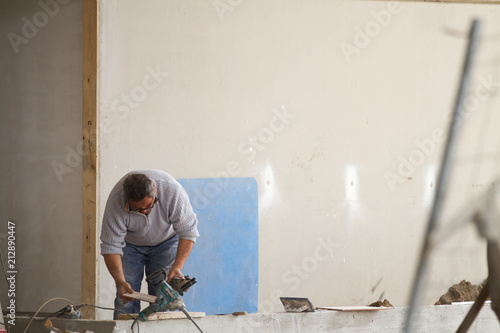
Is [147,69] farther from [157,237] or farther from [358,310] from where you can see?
[358,310]

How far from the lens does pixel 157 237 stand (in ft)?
11.0

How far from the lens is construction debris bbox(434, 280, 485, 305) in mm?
4559

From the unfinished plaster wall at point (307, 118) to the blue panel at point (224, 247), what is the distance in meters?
0.09

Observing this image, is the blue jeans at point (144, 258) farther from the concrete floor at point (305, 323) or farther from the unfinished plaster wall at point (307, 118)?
the unfinished plaster wall at point (307, 118)

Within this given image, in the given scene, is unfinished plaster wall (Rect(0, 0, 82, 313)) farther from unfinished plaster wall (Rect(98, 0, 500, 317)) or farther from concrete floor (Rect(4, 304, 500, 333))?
concrete floor (Rect(4, 304, 500, 333))

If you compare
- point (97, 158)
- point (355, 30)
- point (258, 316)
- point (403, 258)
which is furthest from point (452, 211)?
Answer: point (97, 158)

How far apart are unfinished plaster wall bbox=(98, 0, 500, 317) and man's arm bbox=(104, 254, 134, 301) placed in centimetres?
93

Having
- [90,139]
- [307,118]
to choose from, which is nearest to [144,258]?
[90,139]

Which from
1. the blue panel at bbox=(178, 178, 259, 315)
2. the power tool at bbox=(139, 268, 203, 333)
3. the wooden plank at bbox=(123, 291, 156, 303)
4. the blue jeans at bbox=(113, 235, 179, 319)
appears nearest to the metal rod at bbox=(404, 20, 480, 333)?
the power tool at bbox=(139, 268, 203, 333)

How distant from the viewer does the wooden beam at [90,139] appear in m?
3.98

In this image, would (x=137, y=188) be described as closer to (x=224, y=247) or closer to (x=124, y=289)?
(x=124, y=289)

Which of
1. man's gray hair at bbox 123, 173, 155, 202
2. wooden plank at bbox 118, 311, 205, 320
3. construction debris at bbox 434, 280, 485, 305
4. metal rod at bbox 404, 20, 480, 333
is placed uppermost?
metal rod at bbox 404, 20, 480, 333

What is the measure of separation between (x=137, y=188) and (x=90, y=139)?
1.30 m

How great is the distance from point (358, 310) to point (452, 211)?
1934 mm
